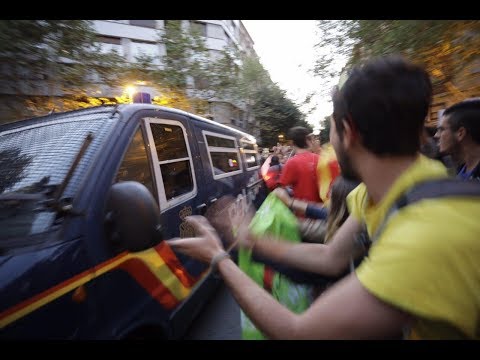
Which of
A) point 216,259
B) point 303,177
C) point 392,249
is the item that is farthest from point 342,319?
point 303,177

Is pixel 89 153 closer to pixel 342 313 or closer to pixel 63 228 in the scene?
pixel 63 228

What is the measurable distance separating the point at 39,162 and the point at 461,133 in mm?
3357

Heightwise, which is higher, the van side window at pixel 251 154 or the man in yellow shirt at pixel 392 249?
the man in yellow shirt at pixel 392 249

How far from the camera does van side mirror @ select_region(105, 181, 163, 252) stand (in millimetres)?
1136

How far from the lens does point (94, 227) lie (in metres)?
1.68

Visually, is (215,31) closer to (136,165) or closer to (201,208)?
(201,208)

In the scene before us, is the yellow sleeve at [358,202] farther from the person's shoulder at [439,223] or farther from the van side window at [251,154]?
the van side window at [251,154]

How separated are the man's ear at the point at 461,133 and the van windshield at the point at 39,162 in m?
2.95

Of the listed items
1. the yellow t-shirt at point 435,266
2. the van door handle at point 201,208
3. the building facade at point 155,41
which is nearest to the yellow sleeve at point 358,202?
A: the yellow t-shirt at point 435,266

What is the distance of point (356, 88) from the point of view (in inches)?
39.2

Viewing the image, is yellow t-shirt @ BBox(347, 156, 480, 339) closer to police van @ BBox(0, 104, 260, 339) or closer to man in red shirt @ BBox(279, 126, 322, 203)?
police van @ BBox(0, 104, 260, 339)

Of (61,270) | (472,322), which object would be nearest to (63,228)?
(61,270)

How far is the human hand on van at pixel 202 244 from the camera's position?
1150 millimetres

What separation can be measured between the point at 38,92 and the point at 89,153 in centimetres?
795
